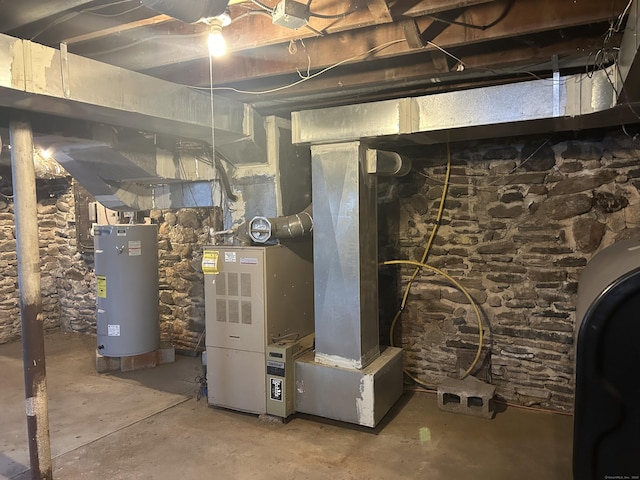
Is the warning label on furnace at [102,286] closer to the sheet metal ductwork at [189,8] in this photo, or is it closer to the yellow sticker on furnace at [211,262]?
the yellow sticker on furnace at [211,262]

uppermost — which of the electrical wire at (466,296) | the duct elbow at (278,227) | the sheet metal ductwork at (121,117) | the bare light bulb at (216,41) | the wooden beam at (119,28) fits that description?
the wooden beam at (119,28)

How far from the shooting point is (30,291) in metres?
2.55

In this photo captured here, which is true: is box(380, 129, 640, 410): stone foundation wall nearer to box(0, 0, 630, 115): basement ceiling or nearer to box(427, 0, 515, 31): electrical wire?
Result: box(0, 0, 630, 115): basement ceiling

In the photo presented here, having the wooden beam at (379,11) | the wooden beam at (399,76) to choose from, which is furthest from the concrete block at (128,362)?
the wooden beam at (379,11)

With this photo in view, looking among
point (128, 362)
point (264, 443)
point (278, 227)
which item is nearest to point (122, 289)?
point (128, 362)

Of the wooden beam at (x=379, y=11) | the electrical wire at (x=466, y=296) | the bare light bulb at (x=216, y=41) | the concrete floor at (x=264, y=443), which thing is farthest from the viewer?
the electrical wire at (x=466, y=296)

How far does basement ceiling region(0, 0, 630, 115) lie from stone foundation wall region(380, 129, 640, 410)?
0.83 metres

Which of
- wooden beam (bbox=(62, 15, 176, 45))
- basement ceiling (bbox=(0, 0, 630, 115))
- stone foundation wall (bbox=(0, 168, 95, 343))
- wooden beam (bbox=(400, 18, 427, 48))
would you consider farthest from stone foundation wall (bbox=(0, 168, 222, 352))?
wooden beam (bbox=(400, 18, 427, 48))

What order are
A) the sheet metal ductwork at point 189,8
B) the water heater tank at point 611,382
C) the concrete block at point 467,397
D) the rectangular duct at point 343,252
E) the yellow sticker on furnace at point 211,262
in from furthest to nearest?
the yellow sticker on furnace at point 211,262 → the concrete block at point 467,397 → the rectangular duct at point 343,252 → the sheet metal ductwork at point 189,8 → the water heater tank at point 611,382

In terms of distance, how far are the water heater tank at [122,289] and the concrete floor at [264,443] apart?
0.64m

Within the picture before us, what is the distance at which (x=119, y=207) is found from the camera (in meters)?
4.44

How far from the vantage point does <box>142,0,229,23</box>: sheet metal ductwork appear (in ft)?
5.47

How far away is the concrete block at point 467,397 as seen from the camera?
349 centimetres

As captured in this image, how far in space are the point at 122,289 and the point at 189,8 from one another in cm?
350
